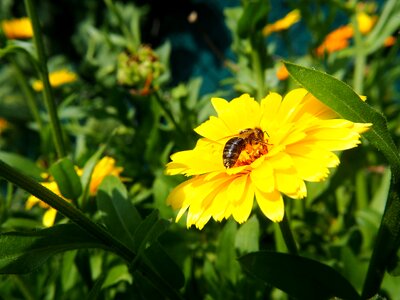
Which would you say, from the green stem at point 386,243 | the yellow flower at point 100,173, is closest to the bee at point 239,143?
the green stem at point 386,243

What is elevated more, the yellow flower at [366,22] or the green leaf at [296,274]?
the green leaf at [296,274]

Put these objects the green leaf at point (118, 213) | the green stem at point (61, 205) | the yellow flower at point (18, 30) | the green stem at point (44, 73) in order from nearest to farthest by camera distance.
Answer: the green stem at point (61, 205)
the green leaf at point (118, 213)
the green stem at point (44, 73)
the yellow flower at point (18, 30)

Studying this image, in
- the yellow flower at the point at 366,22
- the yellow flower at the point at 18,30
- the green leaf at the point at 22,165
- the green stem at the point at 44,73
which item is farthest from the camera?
the yellow flower at the point at 18,30

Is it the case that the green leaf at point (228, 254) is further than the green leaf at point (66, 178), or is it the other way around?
the green leaf at point (228, 254)

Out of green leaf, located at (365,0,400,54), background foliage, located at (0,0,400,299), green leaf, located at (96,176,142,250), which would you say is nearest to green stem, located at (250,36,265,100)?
background foliage, located at (0,0,400,299)

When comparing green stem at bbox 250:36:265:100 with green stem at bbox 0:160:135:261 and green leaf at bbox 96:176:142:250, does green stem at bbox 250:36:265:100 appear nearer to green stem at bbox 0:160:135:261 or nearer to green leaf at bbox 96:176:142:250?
green leaf at bbox 96:176:142:250

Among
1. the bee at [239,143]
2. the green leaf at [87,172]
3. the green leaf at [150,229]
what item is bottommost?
the green leaf at [87,172]

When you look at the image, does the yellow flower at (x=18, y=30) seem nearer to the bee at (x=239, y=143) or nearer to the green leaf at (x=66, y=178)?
the green leaf at (x=66, y=178)

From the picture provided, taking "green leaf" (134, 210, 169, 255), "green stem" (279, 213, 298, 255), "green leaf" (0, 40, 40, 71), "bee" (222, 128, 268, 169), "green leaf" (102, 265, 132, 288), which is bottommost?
"green leaf" (102, 265, 132, 288)
